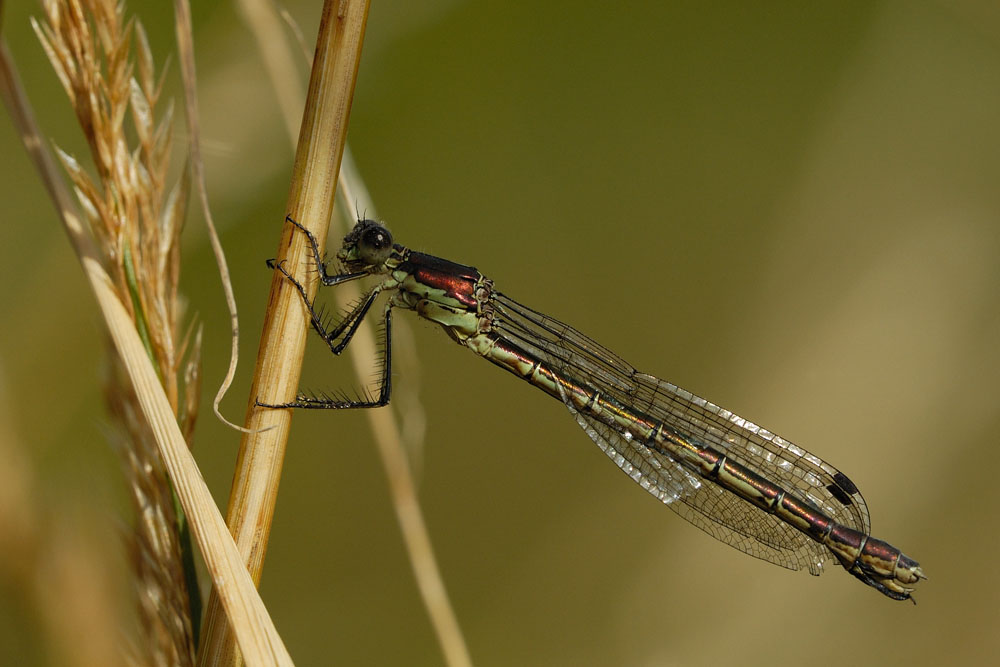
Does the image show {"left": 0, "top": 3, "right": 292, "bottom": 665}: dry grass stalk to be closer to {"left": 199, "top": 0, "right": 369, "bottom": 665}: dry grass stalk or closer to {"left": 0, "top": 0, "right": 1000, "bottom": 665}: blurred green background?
{"left": 199, "top": 0, "right": 369, "bottom": 665}: dry grass stalk

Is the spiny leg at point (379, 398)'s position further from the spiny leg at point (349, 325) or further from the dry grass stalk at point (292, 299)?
the dry grass stalk at point (292, 299)

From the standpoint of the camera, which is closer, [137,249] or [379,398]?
[137,249]

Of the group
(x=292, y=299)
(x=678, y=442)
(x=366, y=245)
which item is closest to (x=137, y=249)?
(x=292, y=299)

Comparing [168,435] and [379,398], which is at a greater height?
[379,398]

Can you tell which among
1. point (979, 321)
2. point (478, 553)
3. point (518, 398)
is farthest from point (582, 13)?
point (478, 553)

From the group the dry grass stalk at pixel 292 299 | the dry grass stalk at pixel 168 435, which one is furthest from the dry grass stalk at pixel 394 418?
the dry grass stalk at pixel 168 435

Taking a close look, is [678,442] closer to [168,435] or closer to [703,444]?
[703,444]

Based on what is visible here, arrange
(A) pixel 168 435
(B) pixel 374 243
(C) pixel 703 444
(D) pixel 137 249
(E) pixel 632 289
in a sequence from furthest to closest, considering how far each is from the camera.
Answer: (E) pixel 632 289
(C) pixel 703 444
(B) pixel 374 243
(D) pixel 137 249
(A) pixel 168 435

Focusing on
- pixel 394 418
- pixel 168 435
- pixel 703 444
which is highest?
pixel 703 444
